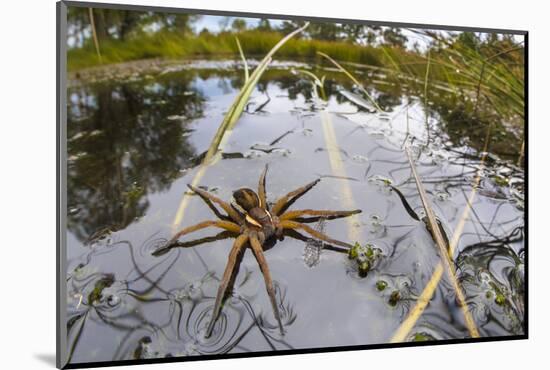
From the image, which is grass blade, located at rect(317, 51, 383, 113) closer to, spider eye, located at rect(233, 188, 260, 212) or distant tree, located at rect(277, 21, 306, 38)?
distant tree, located at rect(277, 21, 306, 38)

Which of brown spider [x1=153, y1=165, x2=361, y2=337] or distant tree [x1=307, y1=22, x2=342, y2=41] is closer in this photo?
brown spider [x1=153, y1=165, x2=361, y2=337]

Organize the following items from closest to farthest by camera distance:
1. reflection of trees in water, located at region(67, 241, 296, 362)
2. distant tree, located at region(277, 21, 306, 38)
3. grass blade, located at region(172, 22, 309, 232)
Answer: reflection of trees in water, located at region(67, 241, 296, 362) < grass blade, located at region(172, 22, 309, 232) < distant tree, located at region(277, 21, 306, 38)

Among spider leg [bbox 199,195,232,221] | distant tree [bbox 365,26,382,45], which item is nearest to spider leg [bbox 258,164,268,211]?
spider leg [bbox 199,195,232,221]

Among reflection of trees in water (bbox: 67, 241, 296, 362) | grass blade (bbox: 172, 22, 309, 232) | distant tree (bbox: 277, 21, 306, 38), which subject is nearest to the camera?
reflection of trees in water (bbox: 67, 241, 296, 362)

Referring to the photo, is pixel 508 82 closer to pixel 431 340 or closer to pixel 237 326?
pixel 431 340

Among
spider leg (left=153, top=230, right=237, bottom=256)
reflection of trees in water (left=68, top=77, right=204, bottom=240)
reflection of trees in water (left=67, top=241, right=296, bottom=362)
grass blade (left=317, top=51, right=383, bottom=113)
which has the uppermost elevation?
grass blade (left=317, top=51, right=383, bottom=113)

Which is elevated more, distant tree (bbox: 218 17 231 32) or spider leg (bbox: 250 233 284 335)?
distant tree (bbox: 218 17 231 32)

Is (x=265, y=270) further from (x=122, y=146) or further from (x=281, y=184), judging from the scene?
(x=122, y=146)
